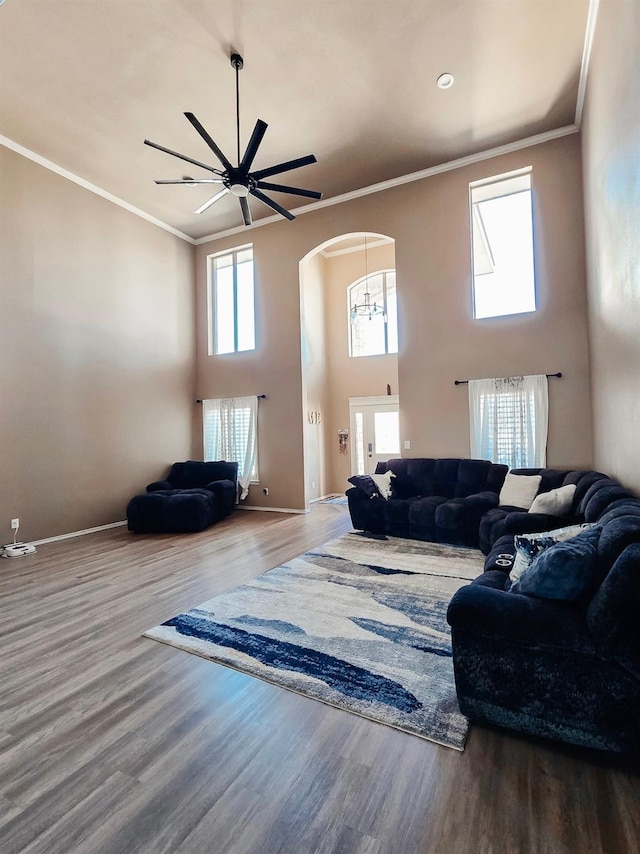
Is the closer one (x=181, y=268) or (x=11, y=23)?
(x=11, y=23)

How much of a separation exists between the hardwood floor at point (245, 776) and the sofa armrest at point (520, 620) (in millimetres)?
460

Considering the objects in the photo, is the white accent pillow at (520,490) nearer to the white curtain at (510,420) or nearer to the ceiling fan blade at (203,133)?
the white curtain at (510,420)

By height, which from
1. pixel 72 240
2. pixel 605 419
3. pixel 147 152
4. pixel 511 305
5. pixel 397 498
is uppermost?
pixel 147 152

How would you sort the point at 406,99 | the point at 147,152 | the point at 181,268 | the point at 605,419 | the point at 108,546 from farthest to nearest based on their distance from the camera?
the point at 181,268
the point at 147,152
the point at 108,546
the point at 406,99
the point at 605,419

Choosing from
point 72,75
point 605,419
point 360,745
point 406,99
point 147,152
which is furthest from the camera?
point 147,152

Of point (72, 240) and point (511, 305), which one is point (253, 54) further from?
point (511, 305)

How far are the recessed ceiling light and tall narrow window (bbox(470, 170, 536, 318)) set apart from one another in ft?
5.20

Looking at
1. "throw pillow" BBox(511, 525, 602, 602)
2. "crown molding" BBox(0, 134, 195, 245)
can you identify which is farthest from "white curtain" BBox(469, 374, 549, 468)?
"crown molding" BBox(0, 134, 195, 245)

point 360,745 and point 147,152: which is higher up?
point 147,152

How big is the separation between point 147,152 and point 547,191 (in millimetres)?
5500

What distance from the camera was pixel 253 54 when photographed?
4.21 m

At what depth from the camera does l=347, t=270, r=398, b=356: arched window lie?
8992 millimetres

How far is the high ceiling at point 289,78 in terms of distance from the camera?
12.6 feet

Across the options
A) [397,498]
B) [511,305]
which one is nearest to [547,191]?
[511,305]
